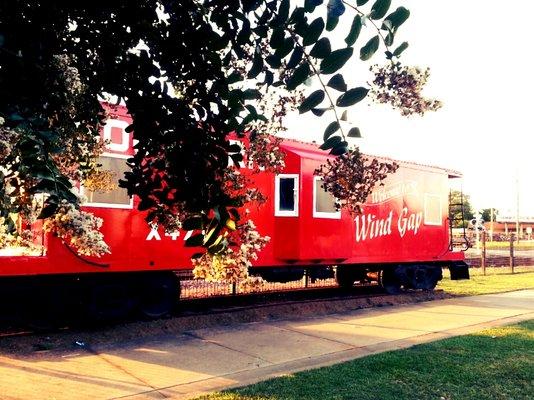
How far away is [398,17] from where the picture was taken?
201 cm

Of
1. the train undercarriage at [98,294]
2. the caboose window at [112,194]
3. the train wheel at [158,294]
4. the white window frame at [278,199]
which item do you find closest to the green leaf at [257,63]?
the caboose window at [112,194]

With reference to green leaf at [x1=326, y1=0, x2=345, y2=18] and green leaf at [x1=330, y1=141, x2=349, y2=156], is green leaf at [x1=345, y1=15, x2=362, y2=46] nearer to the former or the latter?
green leaf at [x1=326, y1=0, x2=345, y2=18]

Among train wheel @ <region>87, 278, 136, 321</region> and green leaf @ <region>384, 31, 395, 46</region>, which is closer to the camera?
green leaf @ <region>384, 31, 395, 46</region>

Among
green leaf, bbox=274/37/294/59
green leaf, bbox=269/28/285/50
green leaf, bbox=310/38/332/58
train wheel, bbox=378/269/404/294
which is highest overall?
green leaf, bbox=269/28/285/50

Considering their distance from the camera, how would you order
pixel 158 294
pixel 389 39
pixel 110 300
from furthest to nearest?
pixel 158 294 → pixel 110 300 → pixel 389 39

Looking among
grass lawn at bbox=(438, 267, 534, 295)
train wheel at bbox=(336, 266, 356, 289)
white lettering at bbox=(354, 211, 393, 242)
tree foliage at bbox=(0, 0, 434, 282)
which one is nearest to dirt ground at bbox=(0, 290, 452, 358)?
white lettering at bbox=(354, 211, 393, 242)

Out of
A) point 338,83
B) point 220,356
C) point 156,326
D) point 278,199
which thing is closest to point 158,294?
point 156,326

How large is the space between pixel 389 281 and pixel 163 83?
12.1 m

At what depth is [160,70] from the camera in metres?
2.87

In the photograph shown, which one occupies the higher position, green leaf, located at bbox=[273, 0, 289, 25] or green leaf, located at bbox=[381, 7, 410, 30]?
green leaf, located at bbox=[273, 0, 289, 25]

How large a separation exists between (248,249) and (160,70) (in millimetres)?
1166

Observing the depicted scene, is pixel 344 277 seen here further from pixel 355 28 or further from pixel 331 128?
pixel 355 28

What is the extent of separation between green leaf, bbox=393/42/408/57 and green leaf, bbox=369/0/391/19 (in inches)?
9.9

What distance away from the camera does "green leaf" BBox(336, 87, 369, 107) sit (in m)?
2.06
